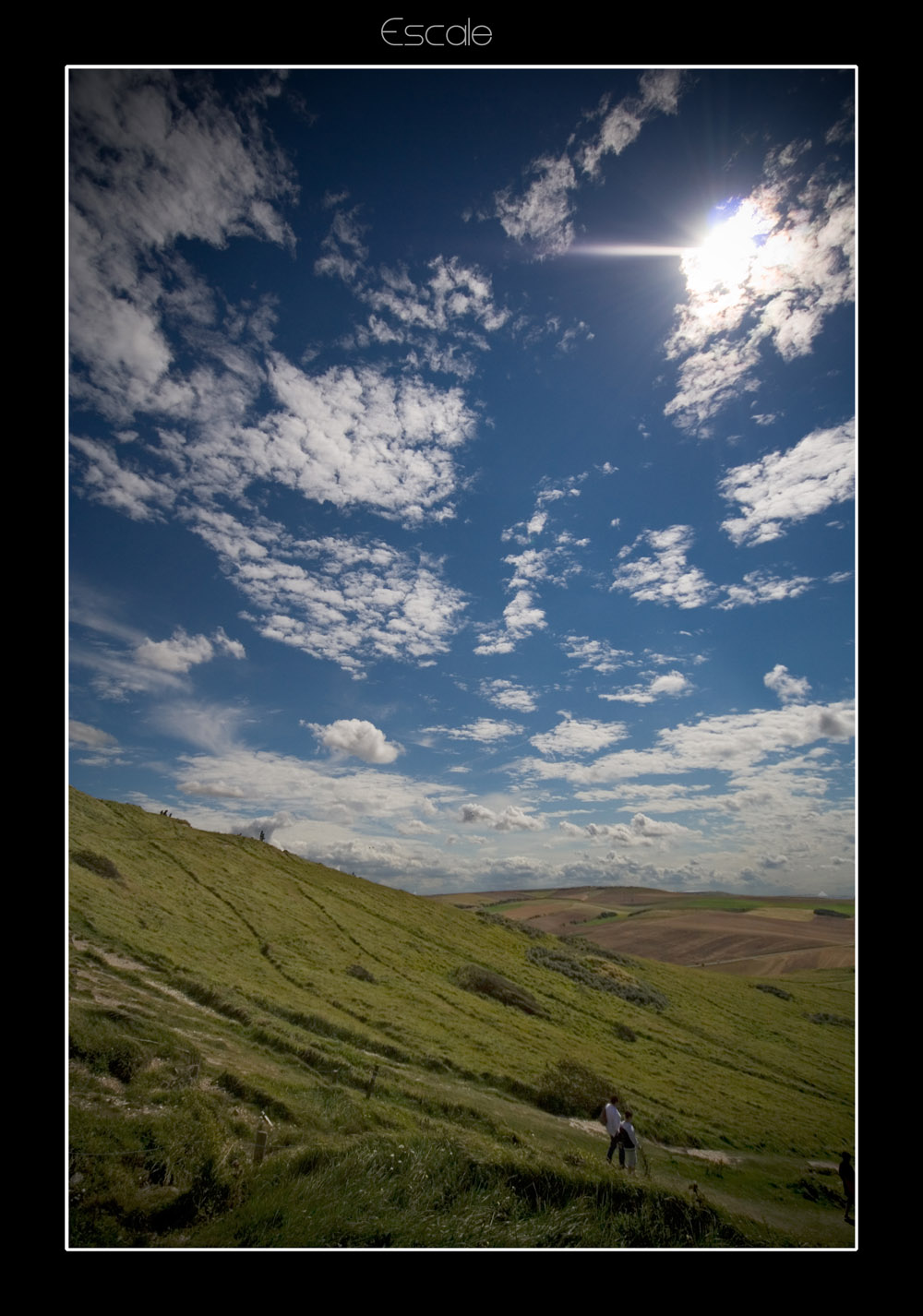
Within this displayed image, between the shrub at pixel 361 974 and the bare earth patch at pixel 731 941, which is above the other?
the shrub at pixel 361 974

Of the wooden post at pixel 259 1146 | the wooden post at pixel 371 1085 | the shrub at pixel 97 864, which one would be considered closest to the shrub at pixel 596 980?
the wooden post at pixel 371 1085

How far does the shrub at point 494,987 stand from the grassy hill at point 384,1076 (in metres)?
0.16

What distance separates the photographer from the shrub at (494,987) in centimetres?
3300

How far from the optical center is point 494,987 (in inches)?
1340

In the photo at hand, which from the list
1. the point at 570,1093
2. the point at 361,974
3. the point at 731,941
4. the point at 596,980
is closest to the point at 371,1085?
the point at 570,1093

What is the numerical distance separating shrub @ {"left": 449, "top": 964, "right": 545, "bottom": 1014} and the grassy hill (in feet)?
0.52

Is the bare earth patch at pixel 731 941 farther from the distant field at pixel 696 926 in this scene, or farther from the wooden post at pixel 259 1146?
the wooden post at pixel 259 1146

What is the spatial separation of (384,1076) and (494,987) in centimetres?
1796

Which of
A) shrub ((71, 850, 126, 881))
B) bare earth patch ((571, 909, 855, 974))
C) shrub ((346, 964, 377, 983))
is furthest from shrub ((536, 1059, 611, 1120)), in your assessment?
bare earth patch ((571, 909, 855, 974))

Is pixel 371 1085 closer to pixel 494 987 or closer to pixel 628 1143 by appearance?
pixel 628 1143

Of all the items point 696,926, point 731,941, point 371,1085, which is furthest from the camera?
point 696,926

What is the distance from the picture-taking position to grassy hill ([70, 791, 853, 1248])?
9773 millimetres
